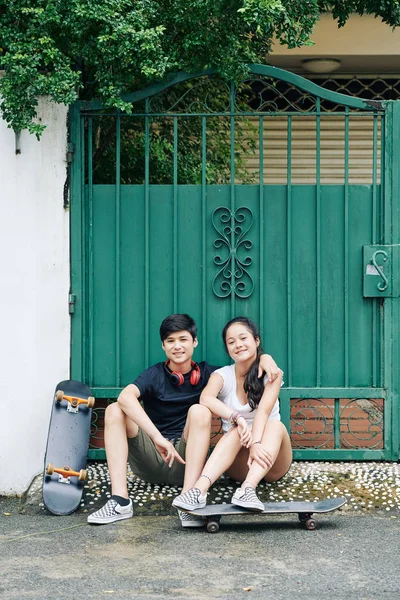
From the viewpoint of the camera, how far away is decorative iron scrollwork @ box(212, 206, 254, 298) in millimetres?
5789

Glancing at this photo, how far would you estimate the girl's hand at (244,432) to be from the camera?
5043 mm

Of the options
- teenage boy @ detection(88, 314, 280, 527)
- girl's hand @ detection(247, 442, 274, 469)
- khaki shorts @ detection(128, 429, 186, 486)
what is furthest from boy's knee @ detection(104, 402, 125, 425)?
girl's hand @ detection(247, 442, 274, 469)

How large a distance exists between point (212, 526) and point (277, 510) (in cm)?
36

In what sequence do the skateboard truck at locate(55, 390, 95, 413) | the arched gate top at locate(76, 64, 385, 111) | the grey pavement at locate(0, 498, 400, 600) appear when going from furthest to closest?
the arched gate top at locate(76, 64, 385, 111) < the skateboard truck at locate(55, 390, 95, 413) < the grey pavement at locate(0, 498, 400, 600)

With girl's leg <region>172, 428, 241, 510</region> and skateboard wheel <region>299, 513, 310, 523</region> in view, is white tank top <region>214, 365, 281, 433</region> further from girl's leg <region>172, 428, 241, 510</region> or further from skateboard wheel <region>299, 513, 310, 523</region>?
skateboard wheel <region>299, 513, 310, 523</region>

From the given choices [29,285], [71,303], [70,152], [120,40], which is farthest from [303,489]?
[120,40]

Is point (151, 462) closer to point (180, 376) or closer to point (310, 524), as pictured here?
point (180, 376)

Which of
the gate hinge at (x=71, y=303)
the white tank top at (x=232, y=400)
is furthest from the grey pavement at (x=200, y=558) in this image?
the gate hinge at (x=71, y=303)

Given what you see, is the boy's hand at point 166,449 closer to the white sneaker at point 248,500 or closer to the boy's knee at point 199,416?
the boy's knee at point 199,416

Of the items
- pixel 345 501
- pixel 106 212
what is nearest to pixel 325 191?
pixel 106 212

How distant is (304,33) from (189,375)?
7.17 ft

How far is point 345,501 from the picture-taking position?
5117mm

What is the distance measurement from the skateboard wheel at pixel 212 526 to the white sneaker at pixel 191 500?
103mm

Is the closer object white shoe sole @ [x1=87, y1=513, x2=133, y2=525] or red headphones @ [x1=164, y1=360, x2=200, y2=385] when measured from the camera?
white shoe sole @ [x1=87, y1=513, x2=133, y2=525]
